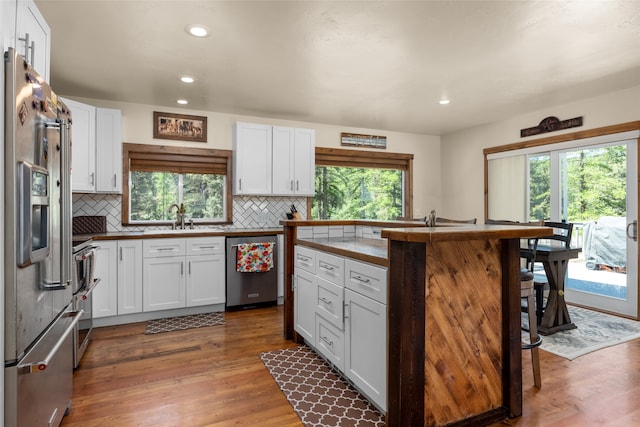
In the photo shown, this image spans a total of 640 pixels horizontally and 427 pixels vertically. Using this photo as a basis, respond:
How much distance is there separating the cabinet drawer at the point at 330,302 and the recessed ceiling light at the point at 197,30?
1.91 meters

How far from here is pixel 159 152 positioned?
172 inches

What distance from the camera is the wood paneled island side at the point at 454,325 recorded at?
1721 millimetres

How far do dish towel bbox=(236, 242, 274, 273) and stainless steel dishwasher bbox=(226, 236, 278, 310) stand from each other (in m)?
0.05

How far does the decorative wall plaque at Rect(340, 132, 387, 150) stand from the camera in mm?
5457

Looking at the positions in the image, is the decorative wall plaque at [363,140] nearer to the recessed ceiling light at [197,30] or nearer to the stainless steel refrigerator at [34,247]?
the recessed ceiling light at [197,30]

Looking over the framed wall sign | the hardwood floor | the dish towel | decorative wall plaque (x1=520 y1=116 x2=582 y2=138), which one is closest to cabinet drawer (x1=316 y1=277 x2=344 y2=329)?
the hardwood floor

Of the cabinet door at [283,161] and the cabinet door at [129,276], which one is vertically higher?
the cabinet door at [283,161]

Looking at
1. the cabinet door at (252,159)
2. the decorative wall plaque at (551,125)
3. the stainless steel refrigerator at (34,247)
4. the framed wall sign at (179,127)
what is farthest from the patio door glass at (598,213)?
the stainless steel refrigerator at (34,247)

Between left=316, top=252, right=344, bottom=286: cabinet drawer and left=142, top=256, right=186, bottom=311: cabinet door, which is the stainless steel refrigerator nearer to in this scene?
left=316, top=252, right=344, bottom=286: cabinet drawer

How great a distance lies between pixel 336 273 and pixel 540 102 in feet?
11.5

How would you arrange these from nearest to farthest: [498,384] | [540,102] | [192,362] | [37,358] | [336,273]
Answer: [37,358] → [498,384] → [336,273] → [192,362] → [540,102]

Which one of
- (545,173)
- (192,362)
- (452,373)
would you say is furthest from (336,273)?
(545,173)

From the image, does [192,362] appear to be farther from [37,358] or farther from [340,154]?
[340,154]

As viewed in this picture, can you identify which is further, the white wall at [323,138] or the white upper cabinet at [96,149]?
the white wall at [323,138]
